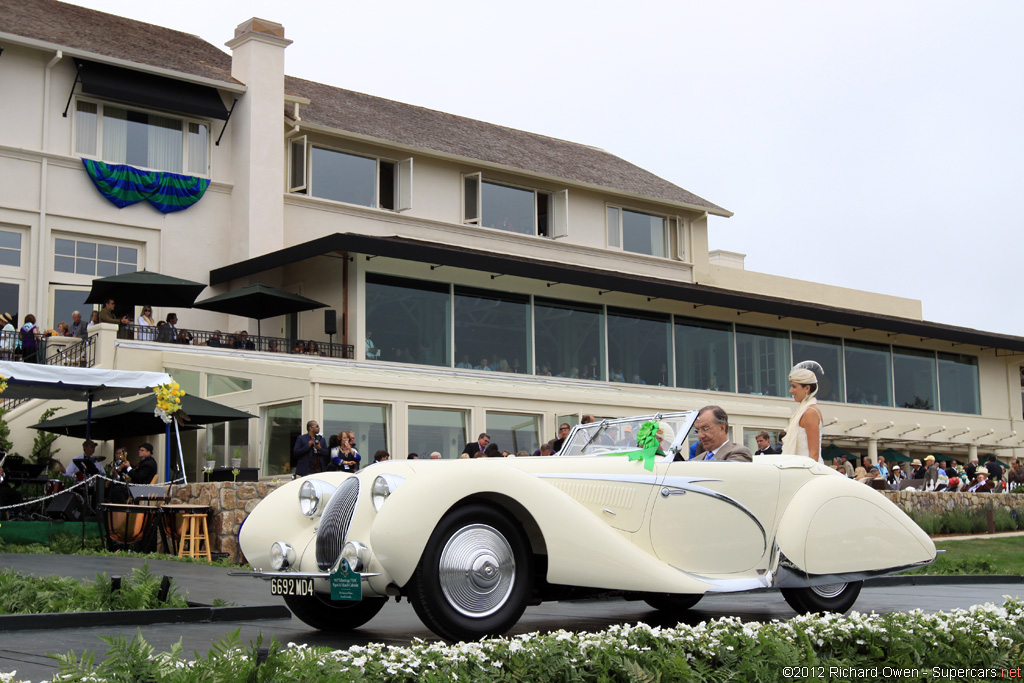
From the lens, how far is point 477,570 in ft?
22.1

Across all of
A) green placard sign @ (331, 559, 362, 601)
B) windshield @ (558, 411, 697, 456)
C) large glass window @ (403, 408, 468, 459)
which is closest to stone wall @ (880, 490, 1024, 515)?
large glass window @ (403, 408, 468, 459)

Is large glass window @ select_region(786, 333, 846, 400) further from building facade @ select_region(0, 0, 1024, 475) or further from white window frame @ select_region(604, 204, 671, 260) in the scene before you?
white window frame @ select_region(604, 204, 671, 260)

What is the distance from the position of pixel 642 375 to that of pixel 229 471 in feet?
51.4

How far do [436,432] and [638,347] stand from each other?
10399mm

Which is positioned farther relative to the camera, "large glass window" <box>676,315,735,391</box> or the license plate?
"large glass window" <box>676,315,735,391</box>

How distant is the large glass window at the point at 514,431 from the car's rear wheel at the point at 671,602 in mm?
14305

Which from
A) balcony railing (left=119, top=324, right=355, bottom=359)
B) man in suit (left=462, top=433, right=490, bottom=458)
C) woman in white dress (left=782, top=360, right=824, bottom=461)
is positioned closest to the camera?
woman in white dress (left=782, top=360, right=824, bottom=461)

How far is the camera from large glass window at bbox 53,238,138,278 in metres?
26.7

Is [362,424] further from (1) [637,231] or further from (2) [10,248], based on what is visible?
(1) [637,231]

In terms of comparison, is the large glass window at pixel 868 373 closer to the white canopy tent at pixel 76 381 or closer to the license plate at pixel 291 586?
the white canopy tent at pixel 76 381

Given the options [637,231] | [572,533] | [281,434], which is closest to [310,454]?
[281,434]

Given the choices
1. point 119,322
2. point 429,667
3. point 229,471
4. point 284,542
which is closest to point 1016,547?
point 229,471

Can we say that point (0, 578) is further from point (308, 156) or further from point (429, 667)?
point (308, 156)

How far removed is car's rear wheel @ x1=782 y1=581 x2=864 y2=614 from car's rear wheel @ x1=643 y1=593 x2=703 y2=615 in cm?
74
